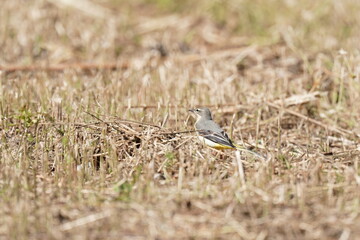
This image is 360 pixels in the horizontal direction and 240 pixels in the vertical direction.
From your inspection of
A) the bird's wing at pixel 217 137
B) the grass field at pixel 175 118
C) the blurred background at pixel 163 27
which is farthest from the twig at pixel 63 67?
the bird's wing at pixel 217 137

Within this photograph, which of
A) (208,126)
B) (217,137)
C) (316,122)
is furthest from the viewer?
(316,122)

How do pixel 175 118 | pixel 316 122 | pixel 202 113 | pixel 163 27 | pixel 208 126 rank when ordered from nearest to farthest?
pixel 208 126 < pixel 202 113 < pixel 175 118 < pixel 316 122 < pixel 163 27

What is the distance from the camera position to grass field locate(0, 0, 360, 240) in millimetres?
5605

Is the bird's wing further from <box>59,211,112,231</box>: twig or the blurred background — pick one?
the blurred background

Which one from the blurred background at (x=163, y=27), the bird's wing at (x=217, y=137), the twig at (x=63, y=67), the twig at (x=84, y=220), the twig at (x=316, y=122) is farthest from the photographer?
the blurred background at (x=163, y=27)

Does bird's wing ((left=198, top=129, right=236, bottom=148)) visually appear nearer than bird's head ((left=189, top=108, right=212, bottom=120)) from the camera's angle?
Yes

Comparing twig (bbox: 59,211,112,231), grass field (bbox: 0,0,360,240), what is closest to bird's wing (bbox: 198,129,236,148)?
grass field (bbox: 0,0,360,240)

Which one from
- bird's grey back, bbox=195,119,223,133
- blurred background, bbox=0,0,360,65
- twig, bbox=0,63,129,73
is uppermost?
blurred background, bbox=0,0,360,65

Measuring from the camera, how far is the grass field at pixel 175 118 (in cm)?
561

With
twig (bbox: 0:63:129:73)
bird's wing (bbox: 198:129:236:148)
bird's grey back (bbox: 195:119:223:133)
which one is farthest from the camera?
twig (bbox: 0:63:129:73)

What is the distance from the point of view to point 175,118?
8.48 metres

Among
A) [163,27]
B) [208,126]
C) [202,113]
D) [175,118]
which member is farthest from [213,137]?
[163,27]

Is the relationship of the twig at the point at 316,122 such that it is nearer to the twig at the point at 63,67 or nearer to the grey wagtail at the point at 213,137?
the grey wagtail at the point at 213,137

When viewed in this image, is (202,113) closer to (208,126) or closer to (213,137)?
(208,126)
